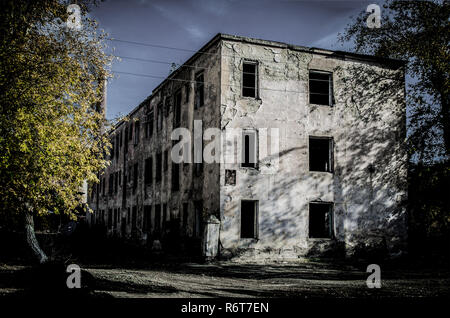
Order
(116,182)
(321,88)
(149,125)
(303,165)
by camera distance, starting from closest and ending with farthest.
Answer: (303,165)
(321,88)
(149,125)
(116,182)

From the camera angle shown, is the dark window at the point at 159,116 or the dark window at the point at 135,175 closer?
the dark window at the point at 159,116

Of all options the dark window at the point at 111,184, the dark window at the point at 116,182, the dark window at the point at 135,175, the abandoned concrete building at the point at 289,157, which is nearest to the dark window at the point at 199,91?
the abandoned concrete building at the point at 289,157

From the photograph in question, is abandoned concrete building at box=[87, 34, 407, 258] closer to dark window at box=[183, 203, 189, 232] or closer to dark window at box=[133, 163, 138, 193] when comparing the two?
dark window at box=[183, 203, 189, 232]

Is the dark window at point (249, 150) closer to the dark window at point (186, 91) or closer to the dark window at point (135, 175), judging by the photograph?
the dark window at point (186, 91)

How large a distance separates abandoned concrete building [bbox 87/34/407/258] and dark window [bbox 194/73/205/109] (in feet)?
0.18

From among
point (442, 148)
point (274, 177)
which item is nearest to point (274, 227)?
point (274, 177)

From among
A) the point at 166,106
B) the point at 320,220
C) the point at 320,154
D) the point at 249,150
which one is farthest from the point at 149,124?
the point at 320,220

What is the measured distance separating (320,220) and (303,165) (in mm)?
2689

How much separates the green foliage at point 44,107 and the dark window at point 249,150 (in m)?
5.92

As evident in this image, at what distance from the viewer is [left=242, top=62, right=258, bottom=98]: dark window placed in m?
16.8

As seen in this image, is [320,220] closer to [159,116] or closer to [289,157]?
[289,157]

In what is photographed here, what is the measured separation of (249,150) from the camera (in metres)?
16.5

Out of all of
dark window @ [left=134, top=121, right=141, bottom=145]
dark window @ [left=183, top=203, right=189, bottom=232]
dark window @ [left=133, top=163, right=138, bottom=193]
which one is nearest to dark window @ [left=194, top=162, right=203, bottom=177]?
dark window @ [left=183, top=203, right=189, bottom=232]

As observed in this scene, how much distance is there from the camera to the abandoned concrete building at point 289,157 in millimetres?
16094
